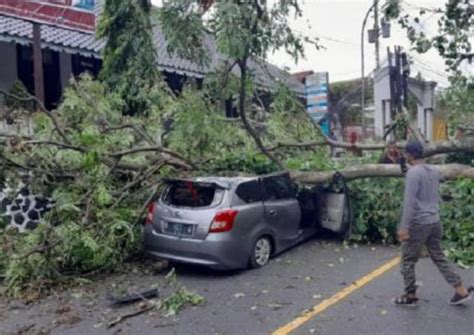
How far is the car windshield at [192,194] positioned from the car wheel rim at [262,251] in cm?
100

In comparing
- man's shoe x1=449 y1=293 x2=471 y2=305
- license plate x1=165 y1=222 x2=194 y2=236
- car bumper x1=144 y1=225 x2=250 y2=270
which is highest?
license plate x1=165 y1=222 x2=194 y2=236

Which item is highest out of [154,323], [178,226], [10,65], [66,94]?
[10,65]

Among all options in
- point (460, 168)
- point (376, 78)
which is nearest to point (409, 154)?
point (460, 168)

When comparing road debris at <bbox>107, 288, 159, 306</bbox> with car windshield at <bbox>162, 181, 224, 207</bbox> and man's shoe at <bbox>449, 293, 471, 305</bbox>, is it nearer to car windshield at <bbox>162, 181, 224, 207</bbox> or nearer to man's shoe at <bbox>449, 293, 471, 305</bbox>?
car windshield at <bbox>162, 181, 224, 207</bbox>

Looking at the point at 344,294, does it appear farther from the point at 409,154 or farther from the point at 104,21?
the point at 104,21

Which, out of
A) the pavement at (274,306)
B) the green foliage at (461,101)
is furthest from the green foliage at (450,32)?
the pavement at (274,306)

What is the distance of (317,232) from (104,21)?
6.30 meters

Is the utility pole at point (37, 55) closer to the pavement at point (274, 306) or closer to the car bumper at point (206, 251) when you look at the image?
the car bumper at point (206, 251)

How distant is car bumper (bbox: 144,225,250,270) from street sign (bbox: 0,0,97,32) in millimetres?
5637

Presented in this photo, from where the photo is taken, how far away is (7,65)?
14.5 m

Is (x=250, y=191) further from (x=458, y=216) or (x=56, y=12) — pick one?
(x=56, y=12)

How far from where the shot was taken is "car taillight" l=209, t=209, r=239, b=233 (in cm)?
812

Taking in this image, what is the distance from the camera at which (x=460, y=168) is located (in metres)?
9.66

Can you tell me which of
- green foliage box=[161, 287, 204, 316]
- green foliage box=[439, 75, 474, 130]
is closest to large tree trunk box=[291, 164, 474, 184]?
green foliage box=[439, 75, 474, 130]
